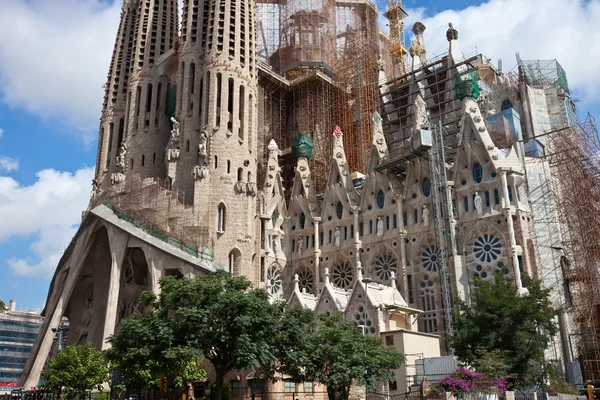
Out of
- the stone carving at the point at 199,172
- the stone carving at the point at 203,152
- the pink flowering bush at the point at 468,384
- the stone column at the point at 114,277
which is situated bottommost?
the pink flowering bush at the point at 468,384

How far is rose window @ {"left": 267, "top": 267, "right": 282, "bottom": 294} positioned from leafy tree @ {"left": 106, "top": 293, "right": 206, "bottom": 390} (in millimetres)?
20687

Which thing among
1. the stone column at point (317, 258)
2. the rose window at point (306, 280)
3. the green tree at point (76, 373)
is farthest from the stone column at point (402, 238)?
the green tree at point (76, 373)

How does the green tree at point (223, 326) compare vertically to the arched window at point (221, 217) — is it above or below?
below

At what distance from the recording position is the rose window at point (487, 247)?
1515 inches

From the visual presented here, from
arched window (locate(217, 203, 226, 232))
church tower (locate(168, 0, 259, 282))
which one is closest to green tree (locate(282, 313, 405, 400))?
church tower (locate(168, 0, 259, 282))

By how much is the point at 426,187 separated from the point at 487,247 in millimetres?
6875

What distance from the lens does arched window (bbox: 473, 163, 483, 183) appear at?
4094cm

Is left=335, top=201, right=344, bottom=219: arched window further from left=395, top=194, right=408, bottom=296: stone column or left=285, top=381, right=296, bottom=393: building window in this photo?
left=285, top=381, right=296, bottom=393: building window

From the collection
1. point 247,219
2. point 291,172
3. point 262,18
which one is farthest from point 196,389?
point 262,18

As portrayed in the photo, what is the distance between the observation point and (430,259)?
137 ft

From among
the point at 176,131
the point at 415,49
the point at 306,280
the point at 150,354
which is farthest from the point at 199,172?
the point at 415,49

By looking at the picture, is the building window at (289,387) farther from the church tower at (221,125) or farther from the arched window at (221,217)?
the arched window at (221,217)

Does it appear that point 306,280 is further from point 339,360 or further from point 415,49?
point 415,49

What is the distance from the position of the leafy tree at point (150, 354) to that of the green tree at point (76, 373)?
5.45 m
